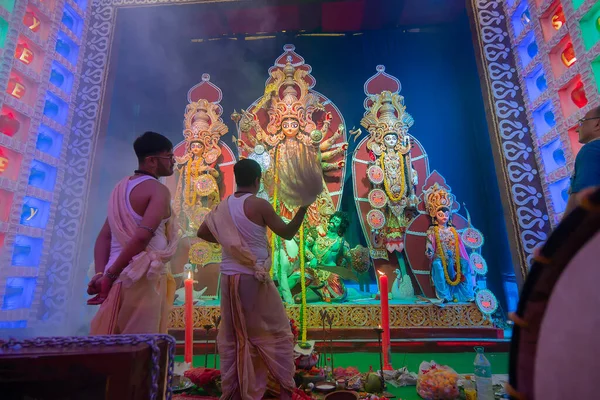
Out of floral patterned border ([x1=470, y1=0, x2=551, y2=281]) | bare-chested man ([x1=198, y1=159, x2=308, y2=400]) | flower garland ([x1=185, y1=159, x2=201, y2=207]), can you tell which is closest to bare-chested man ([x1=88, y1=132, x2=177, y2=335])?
bare-chested man ([x1=198, y1=159, x2=308, y2=400])

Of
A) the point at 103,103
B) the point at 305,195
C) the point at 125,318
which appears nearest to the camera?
the point at 125,318

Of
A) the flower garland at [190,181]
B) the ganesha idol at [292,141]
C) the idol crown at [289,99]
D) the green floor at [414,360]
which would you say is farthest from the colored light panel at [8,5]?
the green floor at [414,360]

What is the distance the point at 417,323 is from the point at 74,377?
3955mm

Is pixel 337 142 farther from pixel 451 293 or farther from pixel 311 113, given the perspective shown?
pixel 451 293

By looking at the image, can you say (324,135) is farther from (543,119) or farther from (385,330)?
(385,330)

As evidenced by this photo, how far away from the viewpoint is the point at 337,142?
17.1ft

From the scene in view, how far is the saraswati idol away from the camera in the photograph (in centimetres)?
445

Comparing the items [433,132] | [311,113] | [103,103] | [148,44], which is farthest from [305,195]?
[148,44]

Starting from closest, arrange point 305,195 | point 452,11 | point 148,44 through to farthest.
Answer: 1. point 305,195
2. point 452,11
3. point 148,44

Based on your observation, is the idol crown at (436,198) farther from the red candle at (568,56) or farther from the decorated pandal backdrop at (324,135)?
the red candle at (568,56)

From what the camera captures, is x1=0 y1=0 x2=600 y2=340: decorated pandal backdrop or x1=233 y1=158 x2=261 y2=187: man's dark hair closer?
x1=233 y1=158 x2=261 y2=187: man's dark hair

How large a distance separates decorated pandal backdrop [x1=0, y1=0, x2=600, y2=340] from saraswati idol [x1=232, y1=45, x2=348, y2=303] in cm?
3

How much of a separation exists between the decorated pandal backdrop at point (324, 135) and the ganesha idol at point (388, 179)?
2 centimetres

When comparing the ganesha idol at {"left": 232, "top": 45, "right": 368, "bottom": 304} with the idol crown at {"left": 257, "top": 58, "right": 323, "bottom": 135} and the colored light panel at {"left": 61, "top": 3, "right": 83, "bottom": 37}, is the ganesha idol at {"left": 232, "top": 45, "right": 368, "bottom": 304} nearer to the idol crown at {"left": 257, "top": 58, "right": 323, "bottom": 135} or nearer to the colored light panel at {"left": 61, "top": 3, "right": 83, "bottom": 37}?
the idol crown at {"left": 257, "top": 58, "right": 323, "bottom": 135}
